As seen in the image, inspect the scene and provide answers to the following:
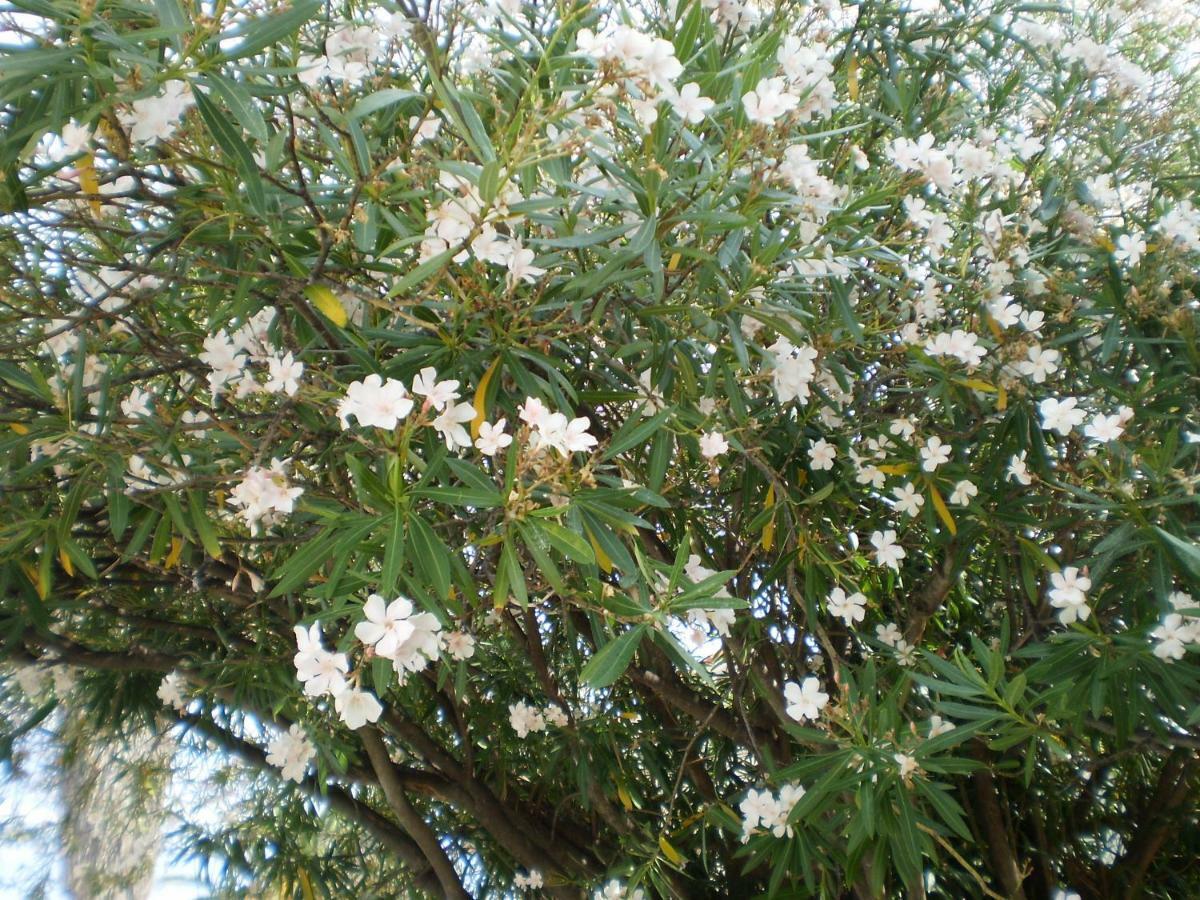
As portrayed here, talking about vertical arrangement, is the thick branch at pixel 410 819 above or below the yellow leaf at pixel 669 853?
below

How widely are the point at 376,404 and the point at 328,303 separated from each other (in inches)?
7.7

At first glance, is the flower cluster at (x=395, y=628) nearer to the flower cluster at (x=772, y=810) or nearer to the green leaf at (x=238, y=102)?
the green leaf at (x=238, y=102)

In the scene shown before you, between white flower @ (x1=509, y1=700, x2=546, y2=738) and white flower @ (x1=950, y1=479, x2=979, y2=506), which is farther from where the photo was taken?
white flower @ (x1=509, y1=700, x2=546, y2=738)

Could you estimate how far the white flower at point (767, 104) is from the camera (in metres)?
1.23

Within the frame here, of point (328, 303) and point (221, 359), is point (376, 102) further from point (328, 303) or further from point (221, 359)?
point (221, 359)

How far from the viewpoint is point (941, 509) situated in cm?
181

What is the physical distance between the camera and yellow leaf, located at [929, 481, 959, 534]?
181 centimetres

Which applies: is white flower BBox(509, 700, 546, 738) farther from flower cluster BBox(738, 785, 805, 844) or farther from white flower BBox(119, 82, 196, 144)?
white flower BBox(119, 82, 196, 144)

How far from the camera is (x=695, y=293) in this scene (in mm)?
1497

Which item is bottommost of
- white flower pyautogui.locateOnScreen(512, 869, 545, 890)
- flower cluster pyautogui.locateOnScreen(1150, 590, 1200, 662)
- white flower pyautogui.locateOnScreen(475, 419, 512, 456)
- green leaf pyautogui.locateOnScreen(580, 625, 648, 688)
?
white flower pyautogui.locateOnScreen(512, 869, 545, 890)

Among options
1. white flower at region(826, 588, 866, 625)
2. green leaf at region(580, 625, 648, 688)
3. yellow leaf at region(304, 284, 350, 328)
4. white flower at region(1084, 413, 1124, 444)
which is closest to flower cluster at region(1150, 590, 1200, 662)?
white flower at region(1084, 413, 1124, 444)

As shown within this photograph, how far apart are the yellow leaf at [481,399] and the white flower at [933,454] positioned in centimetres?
81

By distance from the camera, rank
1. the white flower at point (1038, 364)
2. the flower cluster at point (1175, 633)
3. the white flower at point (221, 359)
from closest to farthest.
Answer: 1. the white flower at point (221, 359)
2. the flower cluster at point (1175, 633)
3. the white flower at point (1038, 364)

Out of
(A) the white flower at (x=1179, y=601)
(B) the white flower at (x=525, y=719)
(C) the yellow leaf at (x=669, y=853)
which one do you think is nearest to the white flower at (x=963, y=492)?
(A) the white flower at (x=1179, y=601)
